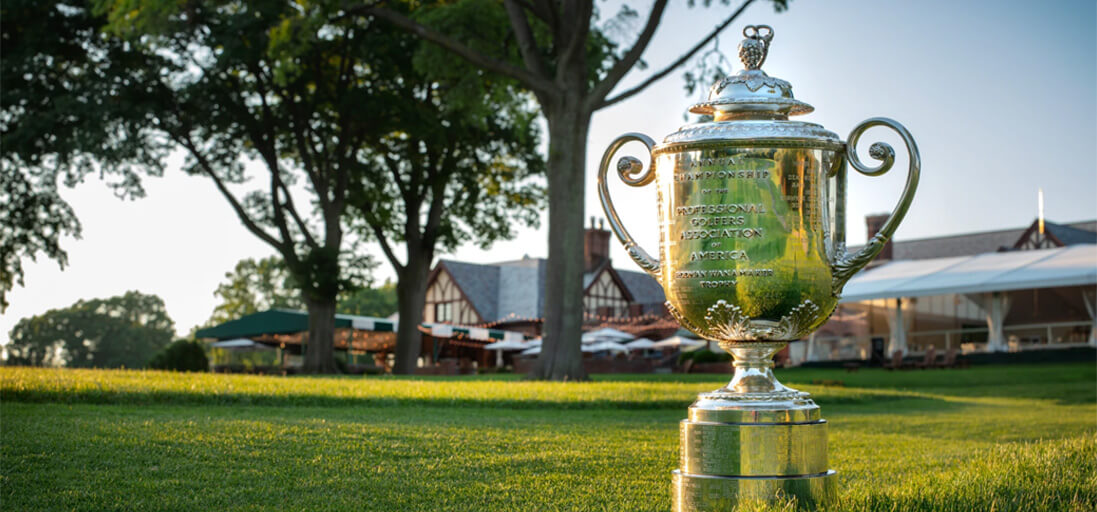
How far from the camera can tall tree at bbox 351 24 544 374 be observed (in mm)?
27844

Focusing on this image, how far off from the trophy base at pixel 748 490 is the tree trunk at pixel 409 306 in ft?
87.2

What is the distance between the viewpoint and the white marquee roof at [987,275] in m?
32.8

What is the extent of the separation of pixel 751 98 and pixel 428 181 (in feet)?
86.5

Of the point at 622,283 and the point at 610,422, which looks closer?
the point at 610,422

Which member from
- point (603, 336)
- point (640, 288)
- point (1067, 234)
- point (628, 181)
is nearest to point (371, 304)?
point (640, 288)

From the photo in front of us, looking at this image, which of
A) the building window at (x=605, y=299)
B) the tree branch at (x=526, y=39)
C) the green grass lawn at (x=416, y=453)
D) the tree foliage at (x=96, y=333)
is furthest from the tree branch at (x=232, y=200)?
the tree foliage at (x=96, y=333)

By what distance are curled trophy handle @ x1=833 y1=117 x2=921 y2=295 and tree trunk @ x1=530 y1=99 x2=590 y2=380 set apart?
13399 mm

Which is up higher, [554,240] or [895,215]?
[554,240]

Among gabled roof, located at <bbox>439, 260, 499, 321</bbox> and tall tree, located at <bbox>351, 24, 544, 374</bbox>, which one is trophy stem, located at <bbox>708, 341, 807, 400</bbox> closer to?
tall tree, located at <bbox>351, 24, 544, 374</bbox>

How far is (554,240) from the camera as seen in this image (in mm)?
17812

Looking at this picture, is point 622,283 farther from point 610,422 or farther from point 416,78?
point 610,422

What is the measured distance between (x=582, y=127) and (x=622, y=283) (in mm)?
35299

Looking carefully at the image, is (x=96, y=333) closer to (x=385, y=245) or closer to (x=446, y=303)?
(x=446, y=303)

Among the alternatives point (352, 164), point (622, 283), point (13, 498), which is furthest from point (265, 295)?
point (13, 498)
